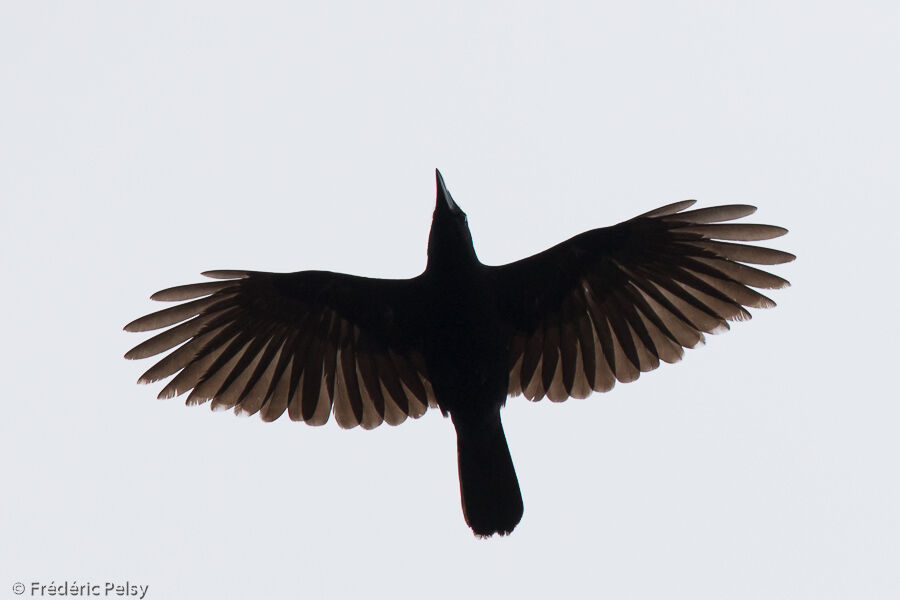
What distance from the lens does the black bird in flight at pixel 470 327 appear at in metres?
7.54

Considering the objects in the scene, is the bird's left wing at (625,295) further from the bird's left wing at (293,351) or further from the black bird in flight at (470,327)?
the bird's left wing at (293,351)

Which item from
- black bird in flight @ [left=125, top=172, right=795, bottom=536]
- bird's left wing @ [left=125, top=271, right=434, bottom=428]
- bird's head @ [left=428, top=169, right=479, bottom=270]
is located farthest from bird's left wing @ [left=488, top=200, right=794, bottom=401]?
bird's left wing @ [left=125, top=271, right=434, bottom=428]

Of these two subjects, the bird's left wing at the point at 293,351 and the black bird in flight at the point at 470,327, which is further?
the bird's left wing at the point at 293,351

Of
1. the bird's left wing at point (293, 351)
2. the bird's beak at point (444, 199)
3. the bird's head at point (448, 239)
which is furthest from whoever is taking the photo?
the bird's left wing at point (293, 351)

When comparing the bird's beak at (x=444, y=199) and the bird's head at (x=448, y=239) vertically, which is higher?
the bird's beak at (x=444, y=199)

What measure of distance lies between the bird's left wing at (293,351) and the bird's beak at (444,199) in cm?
77

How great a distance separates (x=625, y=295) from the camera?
7957 millimetres

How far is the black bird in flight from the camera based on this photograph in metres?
7.54

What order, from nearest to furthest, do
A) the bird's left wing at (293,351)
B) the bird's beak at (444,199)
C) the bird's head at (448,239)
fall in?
1. the bird's head at (448,239)
2. the bird's beak at (444,199)
3. the bird's left wing at (293,351)

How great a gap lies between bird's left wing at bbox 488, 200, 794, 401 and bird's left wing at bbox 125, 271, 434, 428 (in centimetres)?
74

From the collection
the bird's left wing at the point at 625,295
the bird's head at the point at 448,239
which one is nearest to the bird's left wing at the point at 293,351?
the bird's head at the point at 448,239

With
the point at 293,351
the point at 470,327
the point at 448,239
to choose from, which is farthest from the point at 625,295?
the point at 293,351

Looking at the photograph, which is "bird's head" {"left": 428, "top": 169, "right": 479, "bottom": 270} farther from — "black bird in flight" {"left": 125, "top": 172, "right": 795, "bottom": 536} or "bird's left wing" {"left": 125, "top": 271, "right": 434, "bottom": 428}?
"bird's left wing" {"left": 125, "top": 271, "right": 434, "bottom": 428}

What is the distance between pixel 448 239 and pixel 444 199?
0.29m
